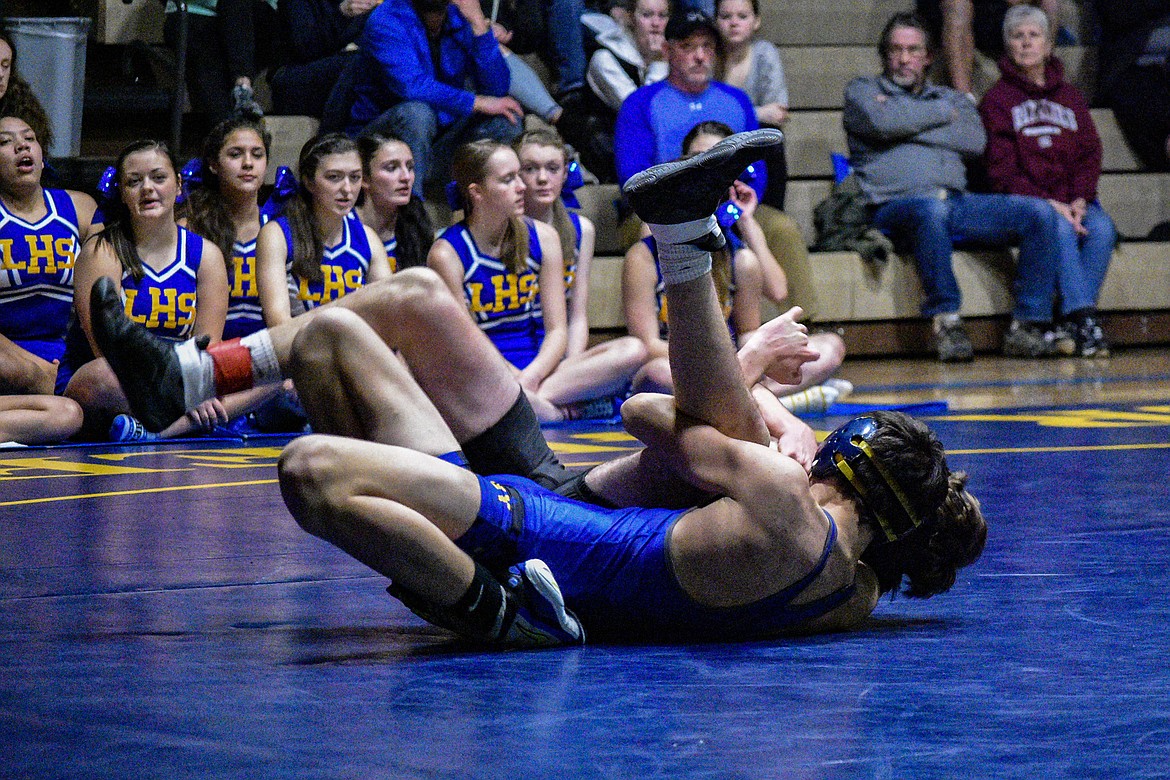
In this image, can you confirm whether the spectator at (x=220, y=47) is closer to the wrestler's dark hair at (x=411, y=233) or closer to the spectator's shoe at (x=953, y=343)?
the wrestler's dark hair at (x=411, y=233)

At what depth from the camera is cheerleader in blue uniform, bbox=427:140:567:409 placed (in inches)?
244

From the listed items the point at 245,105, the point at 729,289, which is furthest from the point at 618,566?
the point at 245,105

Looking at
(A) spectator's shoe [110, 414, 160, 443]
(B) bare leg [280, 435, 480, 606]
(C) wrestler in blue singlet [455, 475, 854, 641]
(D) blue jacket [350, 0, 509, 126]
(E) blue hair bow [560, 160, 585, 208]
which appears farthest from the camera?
(D) blue jacket [350, 0, 509, 126]

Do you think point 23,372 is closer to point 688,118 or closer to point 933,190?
point 688,118

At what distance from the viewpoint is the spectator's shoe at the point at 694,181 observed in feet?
8.68

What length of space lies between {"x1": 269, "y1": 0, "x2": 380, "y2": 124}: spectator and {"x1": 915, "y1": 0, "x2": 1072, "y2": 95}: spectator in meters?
3.25

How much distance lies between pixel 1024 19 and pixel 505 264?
3.84 meters

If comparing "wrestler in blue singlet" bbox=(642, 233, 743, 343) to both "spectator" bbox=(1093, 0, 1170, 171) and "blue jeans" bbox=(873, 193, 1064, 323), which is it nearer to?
"blue jeans" bbox=(873, 193, 1064, 323)

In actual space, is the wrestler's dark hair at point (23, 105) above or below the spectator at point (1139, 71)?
below

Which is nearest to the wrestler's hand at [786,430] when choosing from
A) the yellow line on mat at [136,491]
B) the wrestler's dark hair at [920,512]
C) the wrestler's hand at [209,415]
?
the wrestler's dark hair at [920,512]

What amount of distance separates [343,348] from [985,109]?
6.72 metres

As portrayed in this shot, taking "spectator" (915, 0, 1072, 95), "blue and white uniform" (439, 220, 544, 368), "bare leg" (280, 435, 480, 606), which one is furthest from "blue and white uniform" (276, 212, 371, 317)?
"spectator" (915, 0, 1072, 95)

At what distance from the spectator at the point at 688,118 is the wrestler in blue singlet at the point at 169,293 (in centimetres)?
242

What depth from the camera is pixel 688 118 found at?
300 inches
